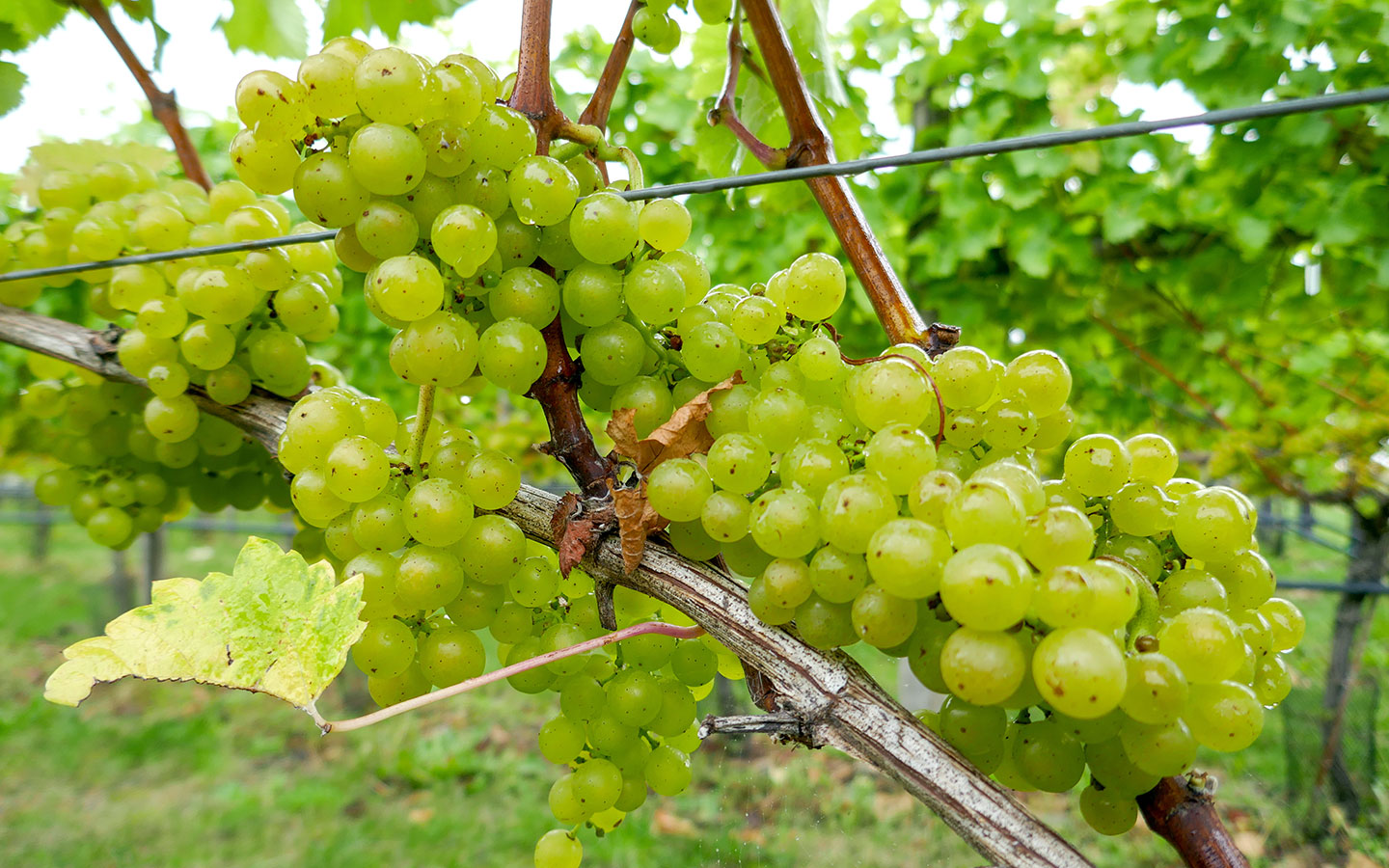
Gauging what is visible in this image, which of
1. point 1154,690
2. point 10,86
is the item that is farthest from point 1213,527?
point 10,86

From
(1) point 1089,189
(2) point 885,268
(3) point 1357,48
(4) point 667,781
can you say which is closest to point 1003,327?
(1) point 1089,189

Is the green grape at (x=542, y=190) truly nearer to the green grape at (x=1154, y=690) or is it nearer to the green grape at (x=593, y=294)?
the green grape at (x=593, y=294)

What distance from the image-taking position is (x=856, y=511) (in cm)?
52

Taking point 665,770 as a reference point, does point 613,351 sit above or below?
above

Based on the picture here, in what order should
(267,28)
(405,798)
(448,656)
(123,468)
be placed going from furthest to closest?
(405,798), (267,28), (123,468), (448,656)

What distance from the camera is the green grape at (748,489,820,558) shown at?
A: 1.79 ft

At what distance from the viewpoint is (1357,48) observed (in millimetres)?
2105

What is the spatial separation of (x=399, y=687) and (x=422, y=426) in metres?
0.22

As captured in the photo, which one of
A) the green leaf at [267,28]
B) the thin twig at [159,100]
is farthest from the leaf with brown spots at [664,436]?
the green leaf at [267,28]

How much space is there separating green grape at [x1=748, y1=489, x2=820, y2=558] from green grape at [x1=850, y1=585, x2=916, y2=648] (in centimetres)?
5

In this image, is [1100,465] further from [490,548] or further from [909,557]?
[490,548]

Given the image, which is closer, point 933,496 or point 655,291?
point 933,496

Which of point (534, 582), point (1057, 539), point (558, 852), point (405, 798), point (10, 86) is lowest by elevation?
point (405, 798)

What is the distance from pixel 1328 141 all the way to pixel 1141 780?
8.14 ft
